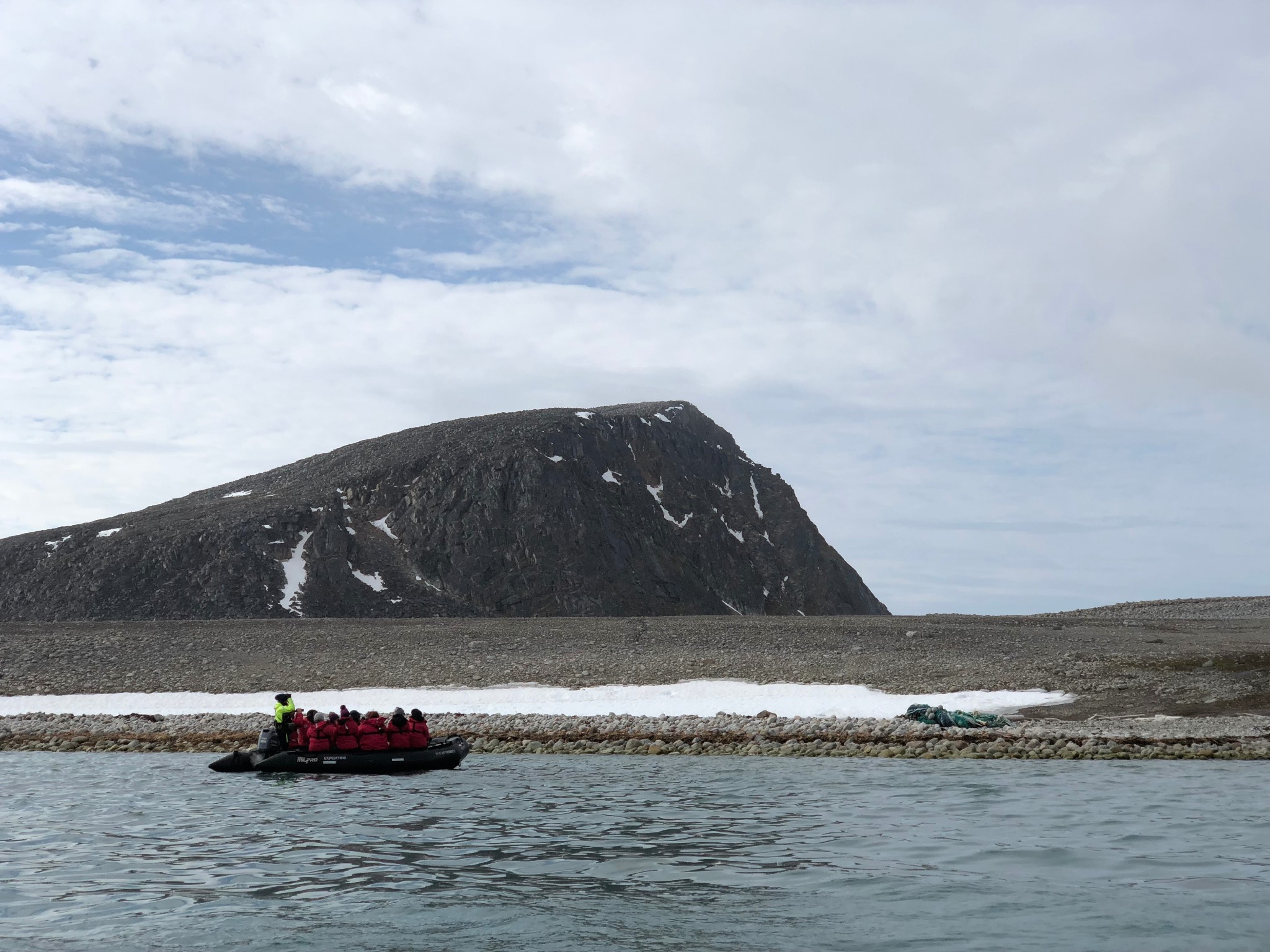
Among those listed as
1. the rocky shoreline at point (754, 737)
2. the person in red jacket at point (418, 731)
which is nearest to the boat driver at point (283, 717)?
the person in red jacket at point (418, 731)

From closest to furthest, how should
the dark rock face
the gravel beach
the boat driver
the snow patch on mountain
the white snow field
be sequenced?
the boat driver → the white snow field → the gravel beach → the snow patch on mountain → the dark rock face

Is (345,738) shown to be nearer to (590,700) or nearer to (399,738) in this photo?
(399,738)

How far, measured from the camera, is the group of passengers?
91.1ft

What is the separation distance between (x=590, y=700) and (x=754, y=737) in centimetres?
1070

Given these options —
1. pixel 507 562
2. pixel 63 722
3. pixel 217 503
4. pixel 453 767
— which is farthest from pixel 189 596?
pixel 453 767

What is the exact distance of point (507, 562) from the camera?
335ft

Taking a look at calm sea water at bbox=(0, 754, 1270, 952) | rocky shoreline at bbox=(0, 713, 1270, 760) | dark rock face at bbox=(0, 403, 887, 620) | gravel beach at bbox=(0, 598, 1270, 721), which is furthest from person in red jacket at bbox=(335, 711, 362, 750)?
dark rock face at bbox=(0, 403, 887, 620)

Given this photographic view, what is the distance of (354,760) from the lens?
27.6m

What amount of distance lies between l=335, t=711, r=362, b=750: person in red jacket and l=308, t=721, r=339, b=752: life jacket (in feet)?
0.41

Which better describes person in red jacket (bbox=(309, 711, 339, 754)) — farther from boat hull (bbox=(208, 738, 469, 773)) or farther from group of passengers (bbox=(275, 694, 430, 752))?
boat hull (bbox=(208, 738, 469, 773))

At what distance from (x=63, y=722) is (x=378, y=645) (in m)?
15.3

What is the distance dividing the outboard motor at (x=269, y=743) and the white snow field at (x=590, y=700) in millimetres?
11744

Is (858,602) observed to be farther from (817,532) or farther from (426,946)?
(426,946)

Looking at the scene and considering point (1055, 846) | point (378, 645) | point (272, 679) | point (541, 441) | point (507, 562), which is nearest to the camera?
point (1055, 846)
